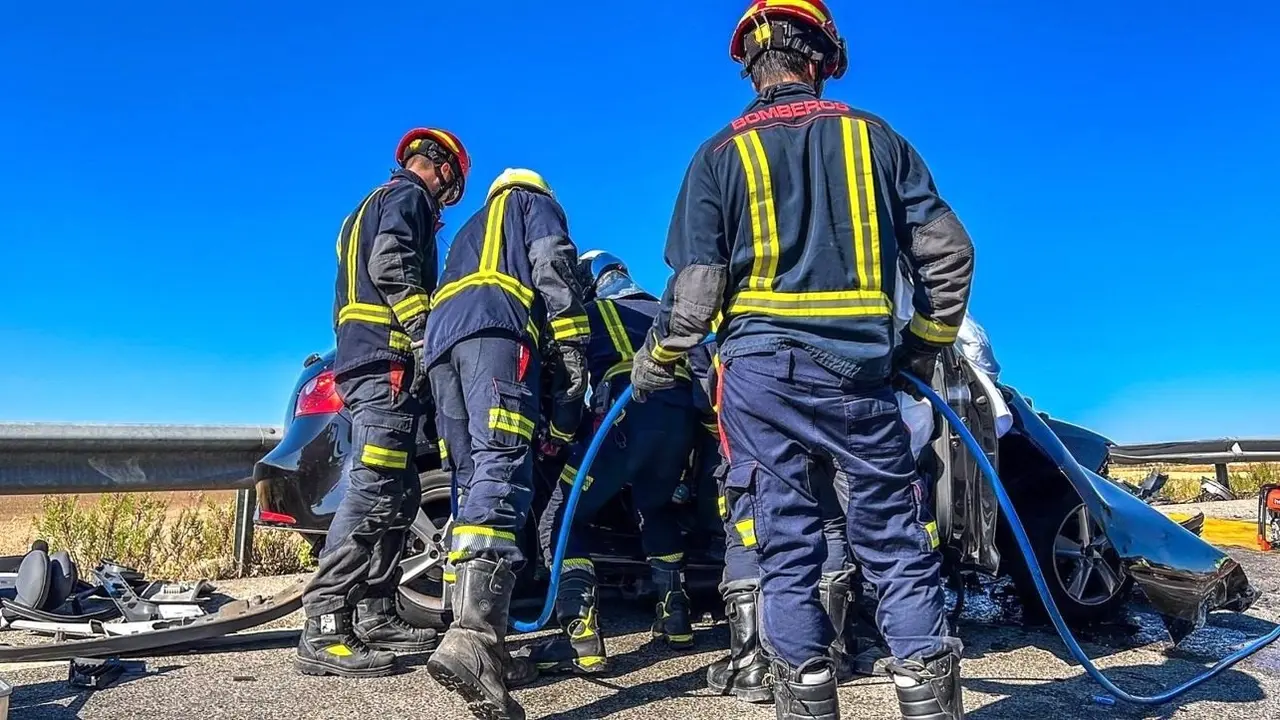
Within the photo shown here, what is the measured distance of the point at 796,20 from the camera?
2.52 m

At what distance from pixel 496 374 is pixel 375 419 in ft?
2.48

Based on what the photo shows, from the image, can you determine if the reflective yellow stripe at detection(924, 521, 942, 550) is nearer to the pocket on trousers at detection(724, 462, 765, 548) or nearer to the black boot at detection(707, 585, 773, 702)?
the pocket on trousers at detection(724, 462, 765, 548)

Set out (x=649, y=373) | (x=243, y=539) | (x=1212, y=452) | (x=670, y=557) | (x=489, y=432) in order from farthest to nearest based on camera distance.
A: (x=1212, y=452) → (x=243, y=539) → (x=670, y=557) → (x=489, y=432) → (x=649, y=373)

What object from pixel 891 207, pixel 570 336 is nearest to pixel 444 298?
pixel 570 336

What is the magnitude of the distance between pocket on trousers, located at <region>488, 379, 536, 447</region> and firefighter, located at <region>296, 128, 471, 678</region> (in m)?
0.54

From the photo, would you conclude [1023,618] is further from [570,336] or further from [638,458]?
[570,336]

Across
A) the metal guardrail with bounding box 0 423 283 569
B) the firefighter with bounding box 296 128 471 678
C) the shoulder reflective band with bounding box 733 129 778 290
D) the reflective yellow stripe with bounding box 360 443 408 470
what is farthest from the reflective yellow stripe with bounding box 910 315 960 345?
the metal guardrail with bounding box 0 423 283 569

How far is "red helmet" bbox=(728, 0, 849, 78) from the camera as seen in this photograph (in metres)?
2.50

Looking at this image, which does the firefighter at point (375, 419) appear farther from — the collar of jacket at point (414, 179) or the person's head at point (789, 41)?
the person's head at point (789, 41)

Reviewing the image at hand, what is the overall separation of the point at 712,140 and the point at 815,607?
4.15 feet

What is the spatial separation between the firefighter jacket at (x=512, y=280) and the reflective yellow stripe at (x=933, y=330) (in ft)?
4.01

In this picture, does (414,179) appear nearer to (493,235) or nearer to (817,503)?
(493,235)

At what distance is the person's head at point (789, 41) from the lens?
251cm

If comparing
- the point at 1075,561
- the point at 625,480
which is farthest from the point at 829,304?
the point at 1075,561
